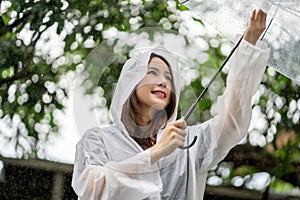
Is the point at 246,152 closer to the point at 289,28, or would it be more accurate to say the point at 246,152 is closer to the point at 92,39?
the point at 92,39

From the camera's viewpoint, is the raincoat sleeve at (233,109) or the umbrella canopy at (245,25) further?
the umbrella canopy at (245,25)

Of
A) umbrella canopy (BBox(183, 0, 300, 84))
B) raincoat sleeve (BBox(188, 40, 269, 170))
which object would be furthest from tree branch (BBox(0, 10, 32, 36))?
raincoat sleeve (BBox(188, 40, 269, 170))

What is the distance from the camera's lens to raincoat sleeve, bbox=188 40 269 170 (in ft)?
4.35

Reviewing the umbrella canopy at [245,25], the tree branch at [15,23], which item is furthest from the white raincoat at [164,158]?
the tree branch at [15,23]

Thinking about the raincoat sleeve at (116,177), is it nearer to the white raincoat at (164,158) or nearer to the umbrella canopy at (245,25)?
the white raincoat at (164,158)

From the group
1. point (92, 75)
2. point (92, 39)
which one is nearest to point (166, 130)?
point (92, 75)

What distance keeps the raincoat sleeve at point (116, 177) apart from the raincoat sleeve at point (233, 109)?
0.32 ft

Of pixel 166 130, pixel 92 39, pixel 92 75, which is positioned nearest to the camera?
pixel 166 130

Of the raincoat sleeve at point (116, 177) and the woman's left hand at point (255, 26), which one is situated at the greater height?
the woman's left hand at point (255, 26)

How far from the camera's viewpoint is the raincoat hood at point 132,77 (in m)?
1.42

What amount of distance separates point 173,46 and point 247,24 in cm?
14

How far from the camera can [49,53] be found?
9.72 feet

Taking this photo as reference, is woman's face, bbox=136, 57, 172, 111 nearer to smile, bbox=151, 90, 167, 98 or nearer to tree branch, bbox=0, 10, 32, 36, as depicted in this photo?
smile, bbox=151, 90, 167, 98

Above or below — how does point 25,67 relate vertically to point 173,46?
below
